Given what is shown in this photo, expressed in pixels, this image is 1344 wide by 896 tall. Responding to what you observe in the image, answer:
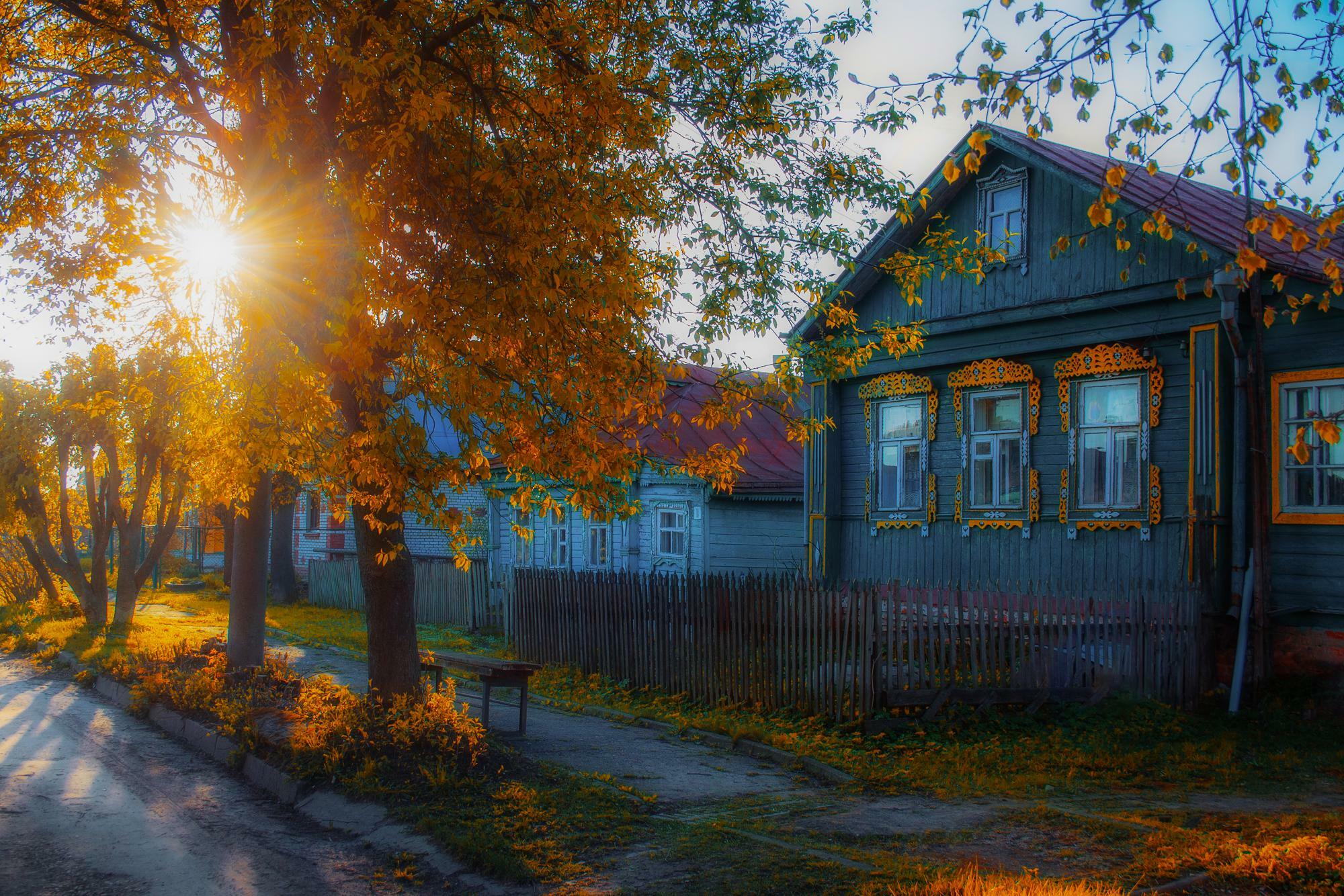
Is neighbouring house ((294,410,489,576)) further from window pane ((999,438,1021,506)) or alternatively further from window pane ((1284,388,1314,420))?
window pane ((1284,388,1314,420))

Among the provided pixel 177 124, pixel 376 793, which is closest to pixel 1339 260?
pixel 376 793

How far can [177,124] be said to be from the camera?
399 inches

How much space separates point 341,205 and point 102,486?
16.6 meters

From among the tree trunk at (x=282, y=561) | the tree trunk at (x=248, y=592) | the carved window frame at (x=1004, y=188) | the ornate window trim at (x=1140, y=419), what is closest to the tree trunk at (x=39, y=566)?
the tree trunk at (x=282, y=561)

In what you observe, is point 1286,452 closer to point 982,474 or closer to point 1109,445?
point 1109,445

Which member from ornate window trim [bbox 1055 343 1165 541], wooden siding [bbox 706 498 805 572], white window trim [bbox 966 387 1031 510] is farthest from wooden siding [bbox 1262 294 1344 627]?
wooden siding [bbox 706 498 805 572]

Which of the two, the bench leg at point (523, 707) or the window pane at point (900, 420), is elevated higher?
the window pane at point (900, 420)

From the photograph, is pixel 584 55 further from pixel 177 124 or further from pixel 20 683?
pixel 20 683

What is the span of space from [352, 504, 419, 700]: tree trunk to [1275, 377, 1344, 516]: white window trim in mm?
9428

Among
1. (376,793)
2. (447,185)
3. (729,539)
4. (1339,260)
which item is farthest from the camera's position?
(729,539)

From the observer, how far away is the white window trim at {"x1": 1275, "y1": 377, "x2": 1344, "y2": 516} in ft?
38.9

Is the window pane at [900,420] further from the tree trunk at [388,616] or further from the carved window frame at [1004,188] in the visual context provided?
the tree trunk at [388,616]

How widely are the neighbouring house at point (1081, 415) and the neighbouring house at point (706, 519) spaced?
3.96 meters

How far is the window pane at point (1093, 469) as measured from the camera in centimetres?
1397
